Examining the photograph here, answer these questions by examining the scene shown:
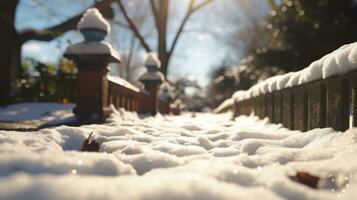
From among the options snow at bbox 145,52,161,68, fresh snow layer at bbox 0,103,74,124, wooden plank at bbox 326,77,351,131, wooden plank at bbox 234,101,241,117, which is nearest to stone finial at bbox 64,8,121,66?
fresh snow layer at bbox 0,103,74,124

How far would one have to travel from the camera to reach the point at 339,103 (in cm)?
255

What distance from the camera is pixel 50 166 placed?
4.96ft

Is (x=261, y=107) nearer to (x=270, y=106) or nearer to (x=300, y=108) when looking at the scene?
(x=270, y=106)

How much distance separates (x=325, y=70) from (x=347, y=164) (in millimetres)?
1122

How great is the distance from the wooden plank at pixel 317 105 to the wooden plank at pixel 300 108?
0.15 meters

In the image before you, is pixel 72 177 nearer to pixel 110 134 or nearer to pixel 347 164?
pixel 347 164

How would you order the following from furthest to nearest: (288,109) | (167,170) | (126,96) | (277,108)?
(126,96), (277,108), (288,109), (167,170)

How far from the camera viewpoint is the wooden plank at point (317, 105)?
2868mm

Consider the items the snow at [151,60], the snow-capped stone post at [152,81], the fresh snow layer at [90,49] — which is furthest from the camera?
the snow-capped stone post at [152,81]

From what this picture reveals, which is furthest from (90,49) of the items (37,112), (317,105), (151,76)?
(151,76)

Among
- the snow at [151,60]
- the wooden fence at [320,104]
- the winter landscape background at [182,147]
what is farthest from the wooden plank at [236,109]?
the wooden fence at [320,104]

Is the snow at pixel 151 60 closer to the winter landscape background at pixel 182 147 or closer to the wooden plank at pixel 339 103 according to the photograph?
the winter landscape background at pixel 182 147

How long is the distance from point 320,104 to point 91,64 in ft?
10.3

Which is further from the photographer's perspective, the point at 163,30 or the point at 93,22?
the point at 163,30
